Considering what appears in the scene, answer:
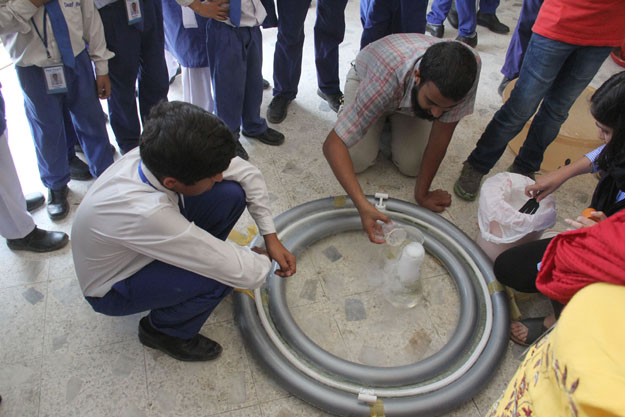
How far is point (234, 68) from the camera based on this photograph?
2.40 meters

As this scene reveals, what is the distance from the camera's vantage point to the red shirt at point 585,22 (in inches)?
76.8

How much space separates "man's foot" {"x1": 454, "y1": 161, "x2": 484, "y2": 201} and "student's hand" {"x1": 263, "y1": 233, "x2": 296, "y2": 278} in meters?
1.25

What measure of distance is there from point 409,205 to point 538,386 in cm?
151

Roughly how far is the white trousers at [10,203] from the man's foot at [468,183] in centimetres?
219

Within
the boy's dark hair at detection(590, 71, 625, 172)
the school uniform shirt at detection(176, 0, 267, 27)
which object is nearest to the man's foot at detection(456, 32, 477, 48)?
the school uniform shirt at detection(176, 0, 267, 27)

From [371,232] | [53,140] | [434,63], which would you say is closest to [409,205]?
[371,232]

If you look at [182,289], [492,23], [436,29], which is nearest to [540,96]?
[182,289]

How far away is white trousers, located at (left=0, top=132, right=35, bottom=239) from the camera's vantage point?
1.91m

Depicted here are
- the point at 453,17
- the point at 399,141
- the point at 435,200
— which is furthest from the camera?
the point at 453,17

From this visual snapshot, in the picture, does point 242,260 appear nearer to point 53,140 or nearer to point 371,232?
point 371,232

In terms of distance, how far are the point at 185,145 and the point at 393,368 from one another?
1.14 m

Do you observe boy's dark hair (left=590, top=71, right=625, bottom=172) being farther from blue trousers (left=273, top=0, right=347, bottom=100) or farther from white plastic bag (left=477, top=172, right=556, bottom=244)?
blue trousers (left=273, top=0, right=347, bottom=100)

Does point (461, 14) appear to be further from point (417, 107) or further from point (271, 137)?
point (417, 107)

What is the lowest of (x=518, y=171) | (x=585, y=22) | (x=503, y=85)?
(x=518, y=171)
